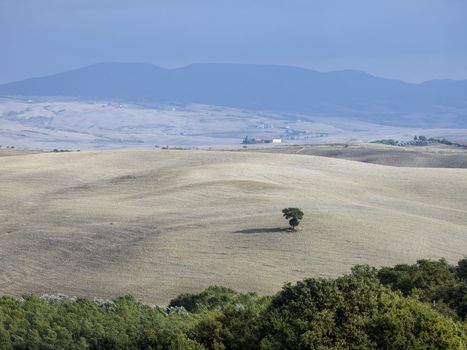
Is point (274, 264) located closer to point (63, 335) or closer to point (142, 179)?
point (63, 335)

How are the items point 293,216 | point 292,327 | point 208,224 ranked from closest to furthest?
1. point 292,327
2. point 293,216
3. point 208,224

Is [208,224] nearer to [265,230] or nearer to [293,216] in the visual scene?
[265,230]

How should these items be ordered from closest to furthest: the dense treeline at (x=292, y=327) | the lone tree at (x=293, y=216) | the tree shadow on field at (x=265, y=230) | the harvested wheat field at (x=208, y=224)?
1. the dense treeline at (x=292, y=327)
2. the harvested wheat field at (x=208, y=224)
3. the tree shadow on field at (x=265, y=230)
4. the lone tree at (x=293, y=216)

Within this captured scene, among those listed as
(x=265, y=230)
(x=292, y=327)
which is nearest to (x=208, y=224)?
(x=265, y=230)

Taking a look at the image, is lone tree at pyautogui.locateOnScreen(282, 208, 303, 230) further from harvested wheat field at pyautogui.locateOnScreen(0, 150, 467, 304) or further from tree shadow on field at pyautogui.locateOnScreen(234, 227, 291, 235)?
harvested wheat field at pyautogui.locateOnScreen(0, 150, 467, 304)

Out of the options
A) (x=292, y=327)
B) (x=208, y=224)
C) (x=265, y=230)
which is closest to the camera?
(x=292, y=327)

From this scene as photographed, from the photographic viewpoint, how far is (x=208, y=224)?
4634cm

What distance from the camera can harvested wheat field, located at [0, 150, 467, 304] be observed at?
117 feet

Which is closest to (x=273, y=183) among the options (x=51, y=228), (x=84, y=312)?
(x=51, y=228)

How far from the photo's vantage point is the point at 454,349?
567 inches

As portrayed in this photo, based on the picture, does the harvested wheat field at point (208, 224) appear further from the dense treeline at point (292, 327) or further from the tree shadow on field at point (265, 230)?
the dense treeline at point (292, 327)

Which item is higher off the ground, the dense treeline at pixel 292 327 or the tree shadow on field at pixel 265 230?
the dense treeline at pixel 292 327

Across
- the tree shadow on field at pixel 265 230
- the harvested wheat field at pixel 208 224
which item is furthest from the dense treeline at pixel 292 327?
the tree shadow on field at pixel 265 230

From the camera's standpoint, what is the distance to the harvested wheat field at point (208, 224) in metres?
35.7
